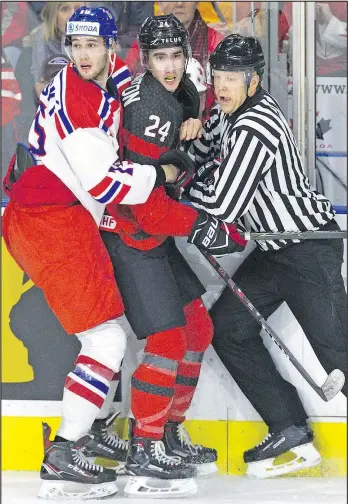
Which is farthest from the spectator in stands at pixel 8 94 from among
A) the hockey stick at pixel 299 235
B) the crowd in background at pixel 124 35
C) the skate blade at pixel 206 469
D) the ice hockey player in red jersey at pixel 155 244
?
the skate blade at pixel 206 469

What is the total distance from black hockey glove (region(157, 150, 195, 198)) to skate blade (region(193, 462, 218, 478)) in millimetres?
849

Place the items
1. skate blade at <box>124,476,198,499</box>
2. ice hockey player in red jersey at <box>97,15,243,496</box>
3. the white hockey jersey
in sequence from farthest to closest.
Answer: skate blade at <box>124,476,198,499</box> → ice hockey player in red jersey at <box>97,15,243,496</box> → the white hockey jersey

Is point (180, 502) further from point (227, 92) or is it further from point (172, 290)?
point (227, 92)

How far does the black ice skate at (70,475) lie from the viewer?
3.02m

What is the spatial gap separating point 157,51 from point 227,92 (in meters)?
0.23

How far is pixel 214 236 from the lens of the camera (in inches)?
119

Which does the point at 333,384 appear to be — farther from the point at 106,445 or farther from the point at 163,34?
the point at 163,34

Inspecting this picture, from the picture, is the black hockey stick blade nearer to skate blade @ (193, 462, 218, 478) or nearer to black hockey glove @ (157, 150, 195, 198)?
skate blade @ (193, 462, 218, 478)

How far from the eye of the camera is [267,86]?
3383mm

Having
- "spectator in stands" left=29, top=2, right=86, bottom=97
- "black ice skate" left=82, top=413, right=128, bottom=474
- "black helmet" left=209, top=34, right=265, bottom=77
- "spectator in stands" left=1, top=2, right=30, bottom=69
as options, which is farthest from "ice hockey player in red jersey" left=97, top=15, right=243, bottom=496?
"spectator in stands" left=1, top=2, right=30, bottom=69

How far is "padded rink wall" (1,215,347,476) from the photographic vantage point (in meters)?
3.41

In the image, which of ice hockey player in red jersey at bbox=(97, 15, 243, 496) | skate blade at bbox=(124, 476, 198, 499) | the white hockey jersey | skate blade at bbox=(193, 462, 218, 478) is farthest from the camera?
skate blade at bbox=(193, 462, 218, 478)

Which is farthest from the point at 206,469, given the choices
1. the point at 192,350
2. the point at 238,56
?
the point at 238,56

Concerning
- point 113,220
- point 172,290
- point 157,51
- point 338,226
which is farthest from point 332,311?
point 157,51
